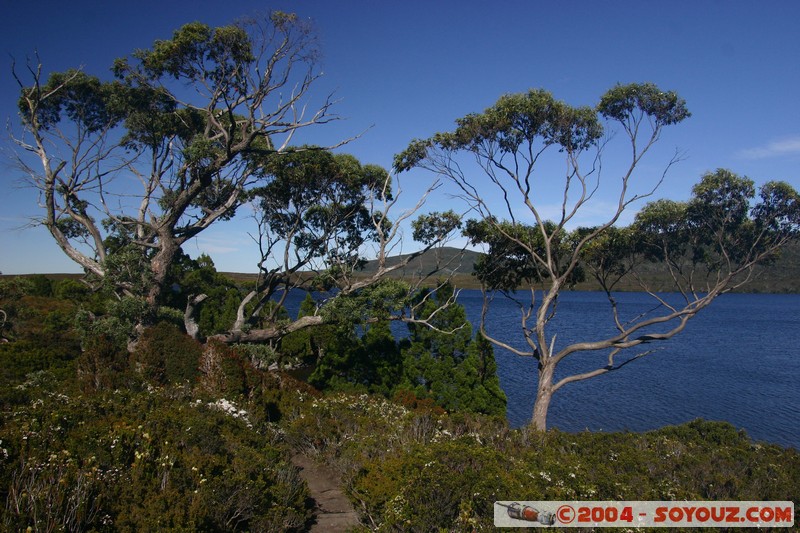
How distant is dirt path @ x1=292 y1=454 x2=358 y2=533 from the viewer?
23.2 ft

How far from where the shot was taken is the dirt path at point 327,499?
7074 mm

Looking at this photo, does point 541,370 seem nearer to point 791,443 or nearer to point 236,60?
point 791,443

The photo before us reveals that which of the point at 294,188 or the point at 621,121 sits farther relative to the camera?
the point at 294,188

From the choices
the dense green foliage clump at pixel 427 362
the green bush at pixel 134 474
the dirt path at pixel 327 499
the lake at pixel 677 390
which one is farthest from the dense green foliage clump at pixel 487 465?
the lake at pixel 677 390

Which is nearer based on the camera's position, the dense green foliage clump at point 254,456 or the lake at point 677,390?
the dense green foliage clump at point 254,456

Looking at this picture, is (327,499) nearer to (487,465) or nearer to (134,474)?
(487,465)

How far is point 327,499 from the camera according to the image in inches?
322

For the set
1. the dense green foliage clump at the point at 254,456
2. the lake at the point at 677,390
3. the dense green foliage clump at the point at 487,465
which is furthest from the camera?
the lake at the point at 677,390

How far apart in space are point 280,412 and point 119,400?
401 cm

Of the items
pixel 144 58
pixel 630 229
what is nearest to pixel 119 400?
pixel 144 58

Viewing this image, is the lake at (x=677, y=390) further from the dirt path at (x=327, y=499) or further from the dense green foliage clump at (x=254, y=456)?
the dirt path at (x=327, y=499)

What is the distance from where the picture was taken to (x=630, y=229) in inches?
810

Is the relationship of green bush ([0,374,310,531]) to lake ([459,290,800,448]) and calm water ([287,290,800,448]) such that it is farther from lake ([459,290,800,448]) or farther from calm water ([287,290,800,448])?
lake ([459,290,800,448])

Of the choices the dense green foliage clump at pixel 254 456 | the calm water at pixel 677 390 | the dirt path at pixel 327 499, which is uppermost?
the dense green foliage clump at pixel 254 456
